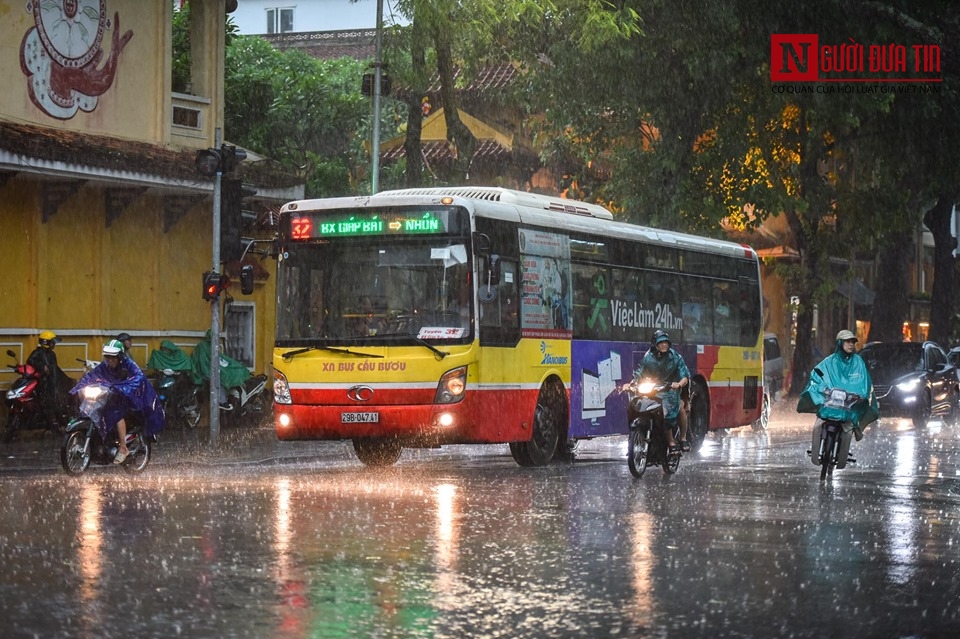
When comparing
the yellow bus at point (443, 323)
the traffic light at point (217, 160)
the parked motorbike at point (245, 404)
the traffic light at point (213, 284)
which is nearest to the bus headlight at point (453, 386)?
the yellow bus at point (443, 323)

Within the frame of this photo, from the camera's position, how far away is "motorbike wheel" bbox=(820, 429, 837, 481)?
1838cm

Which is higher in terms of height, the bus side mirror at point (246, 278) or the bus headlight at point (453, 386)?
the bus side mirror at point (246, 278)

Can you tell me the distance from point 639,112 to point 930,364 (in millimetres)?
7442

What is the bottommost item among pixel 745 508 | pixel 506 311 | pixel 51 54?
pixel 745 508

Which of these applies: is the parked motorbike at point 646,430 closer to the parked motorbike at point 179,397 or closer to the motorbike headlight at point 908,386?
the parked motorbike at point 179,397

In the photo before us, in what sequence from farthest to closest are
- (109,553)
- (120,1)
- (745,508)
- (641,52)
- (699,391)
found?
1. (641,52)
2. (120,1)
3. (699,391)
4. (745,508)
5. (109,553)

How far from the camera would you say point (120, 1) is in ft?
87.3

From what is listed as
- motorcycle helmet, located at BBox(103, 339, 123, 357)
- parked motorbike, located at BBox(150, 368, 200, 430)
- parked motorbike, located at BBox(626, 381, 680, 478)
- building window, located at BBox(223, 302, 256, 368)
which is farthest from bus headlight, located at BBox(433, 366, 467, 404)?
building window, located at BBox(223, 302, 256, 368)

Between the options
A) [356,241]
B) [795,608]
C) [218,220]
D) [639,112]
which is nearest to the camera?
[795,608]

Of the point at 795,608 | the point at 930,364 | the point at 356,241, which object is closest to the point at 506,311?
the point at 356,241

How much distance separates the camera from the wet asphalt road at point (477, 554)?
8273 mm

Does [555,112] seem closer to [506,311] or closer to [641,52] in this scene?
[641,52]

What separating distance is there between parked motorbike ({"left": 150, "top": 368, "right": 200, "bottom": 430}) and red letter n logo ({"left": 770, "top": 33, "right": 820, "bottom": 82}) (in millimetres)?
10441

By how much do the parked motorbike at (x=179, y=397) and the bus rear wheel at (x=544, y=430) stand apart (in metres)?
8.28
